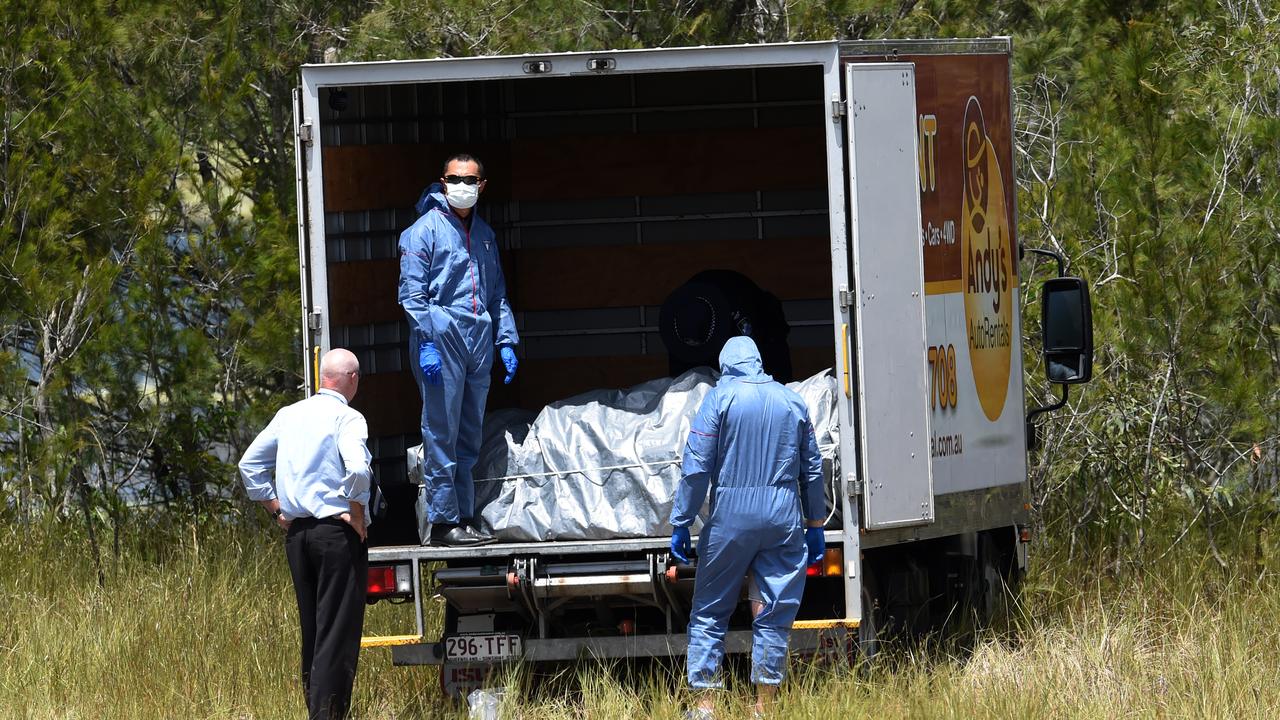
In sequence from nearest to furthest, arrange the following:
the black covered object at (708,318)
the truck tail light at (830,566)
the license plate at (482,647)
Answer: the truck tail light at (830,566), the license plate at (482,647), the black covered object at (708,318)

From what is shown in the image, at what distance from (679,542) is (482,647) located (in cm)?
98

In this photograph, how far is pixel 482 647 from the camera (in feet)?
24.8

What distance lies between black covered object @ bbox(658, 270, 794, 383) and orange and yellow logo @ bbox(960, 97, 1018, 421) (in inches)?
38.9

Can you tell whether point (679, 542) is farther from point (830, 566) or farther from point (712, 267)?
point (712, 267)

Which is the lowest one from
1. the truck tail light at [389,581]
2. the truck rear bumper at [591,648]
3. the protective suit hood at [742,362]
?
the truck rear bumper at [591,648]

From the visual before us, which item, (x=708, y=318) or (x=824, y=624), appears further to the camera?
(x=708, y=318)

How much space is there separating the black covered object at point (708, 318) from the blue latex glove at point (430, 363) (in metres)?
1.42

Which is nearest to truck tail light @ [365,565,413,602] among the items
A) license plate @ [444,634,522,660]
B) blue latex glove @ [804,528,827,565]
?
license plate @ [444,634,522,660]

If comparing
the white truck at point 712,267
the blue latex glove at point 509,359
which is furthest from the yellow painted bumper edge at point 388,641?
the blue latex glove at point 509,359

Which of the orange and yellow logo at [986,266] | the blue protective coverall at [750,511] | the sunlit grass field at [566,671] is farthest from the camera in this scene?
the orange and yellow logo at [986,266]

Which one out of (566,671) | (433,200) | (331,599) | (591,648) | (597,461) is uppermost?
(433,200)

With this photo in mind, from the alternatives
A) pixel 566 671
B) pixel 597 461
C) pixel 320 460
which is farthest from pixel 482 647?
pixel 320 460

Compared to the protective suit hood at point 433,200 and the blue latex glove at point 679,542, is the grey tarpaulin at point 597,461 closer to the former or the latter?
the blue latex glove at point 679,542

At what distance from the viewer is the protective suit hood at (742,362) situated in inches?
293
